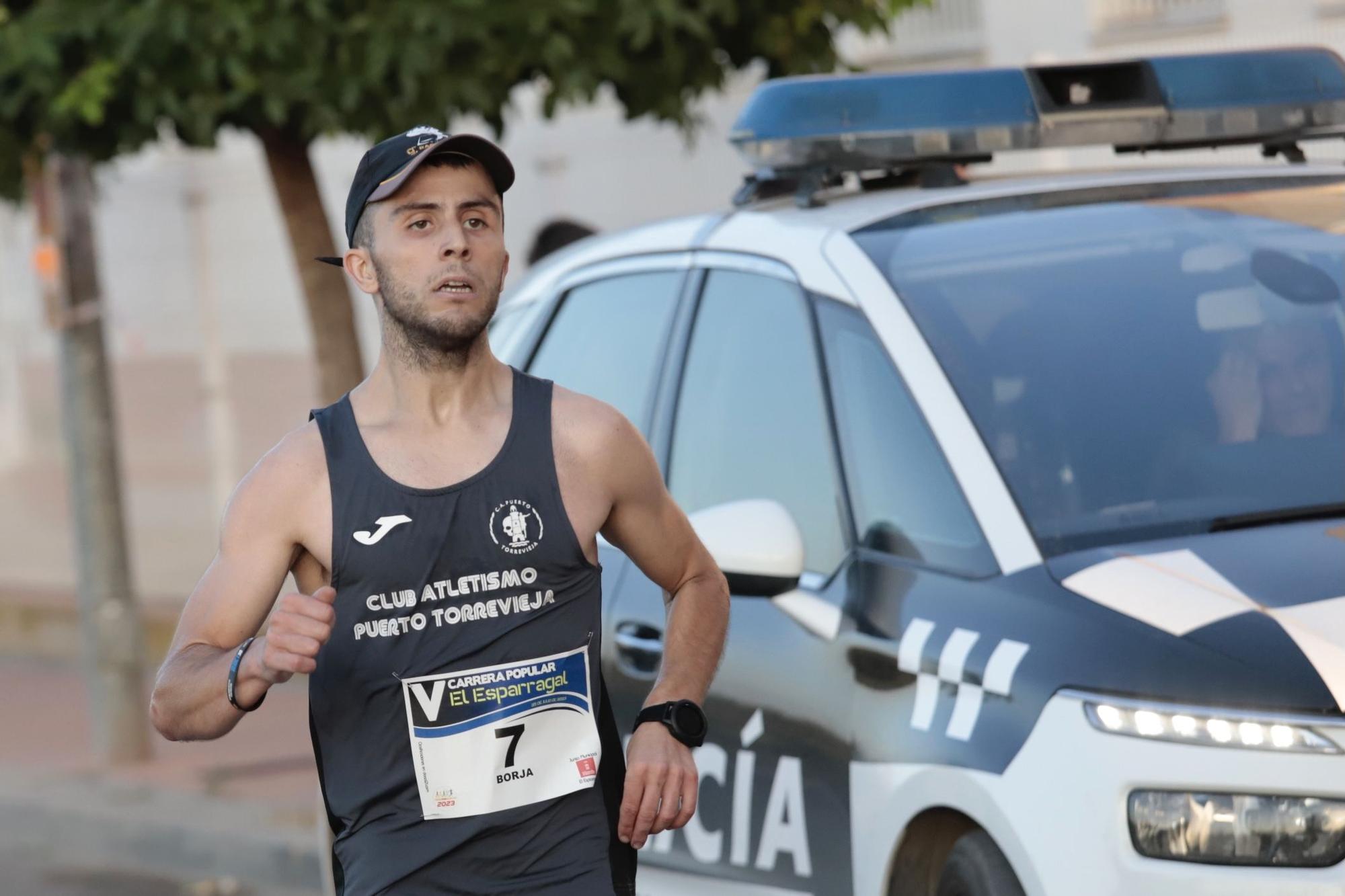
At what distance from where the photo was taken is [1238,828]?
3.17 meters

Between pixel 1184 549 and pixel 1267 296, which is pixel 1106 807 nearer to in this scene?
pixel 1184 549

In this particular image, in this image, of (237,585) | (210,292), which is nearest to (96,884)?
(237,585)

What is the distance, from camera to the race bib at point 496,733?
3123 millimetres

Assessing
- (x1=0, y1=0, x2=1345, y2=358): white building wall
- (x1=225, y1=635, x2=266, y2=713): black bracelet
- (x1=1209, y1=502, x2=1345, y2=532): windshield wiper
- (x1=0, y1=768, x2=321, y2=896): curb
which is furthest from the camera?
(x1=0, y1=0, x2=1345, y2=358): white building wall

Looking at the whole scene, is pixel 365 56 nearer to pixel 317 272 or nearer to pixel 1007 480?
pixel 317 272

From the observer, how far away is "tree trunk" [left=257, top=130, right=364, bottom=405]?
891cm

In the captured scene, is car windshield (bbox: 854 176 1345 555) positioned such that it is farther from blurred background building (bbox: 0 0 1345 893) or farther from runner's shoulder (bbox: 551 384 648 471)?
blurred background building (bbox: 0 0 1345 893)

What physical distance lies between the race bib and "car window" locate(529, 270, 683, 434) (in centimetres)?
167

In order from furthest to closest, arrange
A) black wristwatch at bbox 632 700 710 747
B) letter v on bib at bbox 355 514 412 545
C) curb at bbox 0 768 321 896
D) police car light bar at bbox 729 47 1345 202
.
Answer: curb at bbox 0 768 321 896 < police car light bar at bbox 729 47 1345 202 < black wristwatch at bbox 632 700 710 747 < letter v on bib at bbox 355 514 412 545

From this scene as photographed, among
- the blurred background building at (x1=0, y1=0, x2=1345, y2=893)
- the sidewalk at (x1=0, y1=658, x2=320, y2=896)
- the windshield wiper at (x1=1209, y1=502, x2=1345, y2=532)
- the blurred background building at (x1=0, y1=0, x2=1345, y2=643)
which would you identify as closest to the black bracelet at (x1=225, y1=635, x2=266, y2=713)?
the windshield wiper at (x1=1209, y1=502, x2=1345, y2=532)

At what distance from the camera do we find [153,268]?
15.9m

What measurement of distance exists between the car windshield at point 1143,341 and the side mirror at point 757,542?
365 millimetres

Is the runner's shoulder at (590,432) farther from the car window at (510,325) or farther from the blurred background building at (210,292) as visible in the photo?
the blurred background building at (210,292)

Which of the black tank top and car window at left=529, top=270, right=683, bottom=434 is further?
car window at left=529, top=270, right=683, bottom=434
